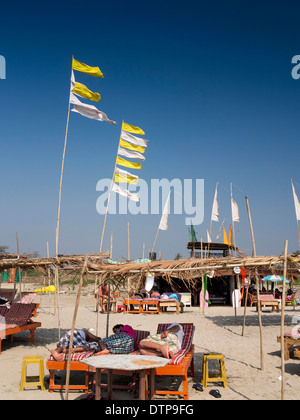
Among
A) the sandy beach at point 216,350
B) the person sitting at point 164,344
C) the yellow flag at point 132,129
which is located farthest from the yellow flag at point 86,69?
the person sitting at point 164,344

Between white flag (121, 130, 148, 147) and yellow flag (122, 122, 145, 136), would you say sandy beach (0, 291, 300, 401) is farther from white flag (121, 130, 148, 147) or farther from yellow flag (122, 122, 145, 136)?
yellow flag (122, 122, 145, 136)

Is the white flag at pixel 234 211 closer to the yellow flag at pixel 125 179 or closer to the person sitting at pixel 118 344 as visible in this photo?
the yellow flag at pixel 125 179

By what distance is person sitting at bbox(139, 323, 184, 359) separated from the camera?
5969 mm

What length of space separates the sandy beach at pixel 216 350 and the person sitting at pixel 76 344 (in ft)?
1.93

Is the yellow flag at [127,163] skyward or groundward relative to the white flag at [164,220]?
skyward

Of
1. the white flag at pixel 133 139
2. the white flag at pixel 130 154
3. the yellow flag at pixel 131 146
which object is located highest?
the white flag at pixel 133 139

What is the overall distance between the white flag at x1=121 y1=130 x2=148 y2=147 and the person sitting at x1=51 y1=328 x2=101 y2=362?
18.6 ft

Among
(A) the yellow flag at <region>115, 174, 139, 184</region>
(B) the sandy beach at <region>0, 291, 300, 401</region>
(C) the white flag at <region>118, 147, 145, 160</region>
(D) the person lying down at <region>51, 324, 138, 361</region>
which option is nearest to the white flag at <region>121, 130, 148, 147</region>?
(C) the white flag at <region>118, 147, 145, 160</region>

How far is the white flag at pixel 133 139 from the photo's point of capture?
1065cm

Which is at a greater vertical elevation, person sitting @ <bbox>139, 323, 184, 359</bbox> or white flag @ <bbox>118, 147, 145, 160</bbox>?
white flag @ <bbox>118, 147, 145, 160</bbox>

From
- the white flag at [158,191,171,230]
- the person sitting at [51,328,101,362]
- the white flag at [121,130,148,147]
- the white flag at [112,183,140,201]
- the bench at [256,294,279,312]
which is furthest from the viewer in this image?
the bench at [256,294,279,312]

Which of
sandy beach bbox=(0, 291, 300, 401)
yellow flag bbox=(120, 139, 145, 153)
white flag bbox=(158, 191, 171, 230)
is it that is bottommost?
sandy beach bbox=(0, 291, 300, 401)

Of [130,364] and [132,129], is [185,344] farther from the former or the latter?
[132,129]
